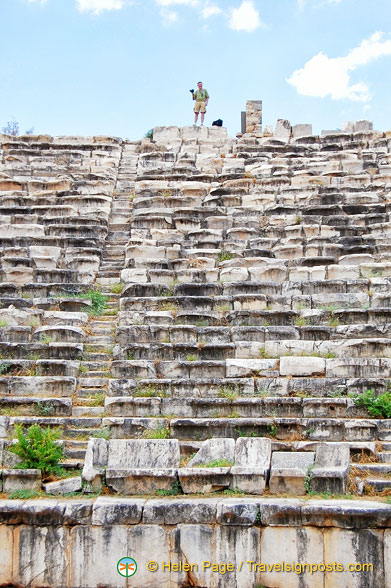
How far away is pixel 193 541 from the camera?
6.34m

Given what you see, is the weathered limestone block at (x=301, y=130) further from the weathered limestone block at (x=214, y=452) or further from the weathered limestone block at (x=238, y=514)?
the weathered limestone block at (x=238, y=514)

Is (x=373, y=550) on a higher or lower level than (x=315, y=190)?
lower

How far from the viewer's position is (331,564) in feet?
20.3

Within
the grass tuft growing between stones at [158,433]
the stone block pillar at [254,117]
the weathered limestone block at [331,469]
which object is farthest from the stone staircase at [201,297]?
the stone block pillar at [254,117]

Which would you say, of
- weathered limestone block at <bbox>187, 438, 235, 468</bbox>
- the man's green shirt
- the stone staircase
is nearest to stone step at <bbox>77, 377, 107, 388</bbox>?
the stone staircase

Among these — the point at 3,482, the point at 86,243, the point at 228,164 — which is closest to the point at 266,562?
the point at 3,482

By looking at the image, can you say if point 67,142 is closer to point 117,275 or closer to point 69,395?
point 117,275

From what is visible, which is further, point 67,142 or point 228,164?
point 67,142

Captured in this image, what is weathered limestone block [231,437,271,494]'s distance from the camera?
6.73 metres

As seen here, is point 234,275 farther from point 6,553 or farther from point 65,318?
point 6,553

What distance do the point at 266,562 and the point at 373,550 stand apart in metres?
0.95

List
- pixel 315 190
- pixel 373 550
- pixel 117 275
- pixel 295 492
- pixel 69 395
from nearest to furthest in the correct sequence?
pixel 373 550
pixel 295 492
pixel 69 395
pixel 117 275
pixel 315 190

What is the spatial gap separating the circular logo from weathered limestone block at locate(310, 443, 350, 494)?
1.81m

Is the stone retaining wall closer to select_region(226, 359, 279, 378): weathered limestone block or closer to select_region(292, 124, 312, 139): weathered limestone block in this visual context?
select_region(226, 359, 279, 378): weathered limestone block
